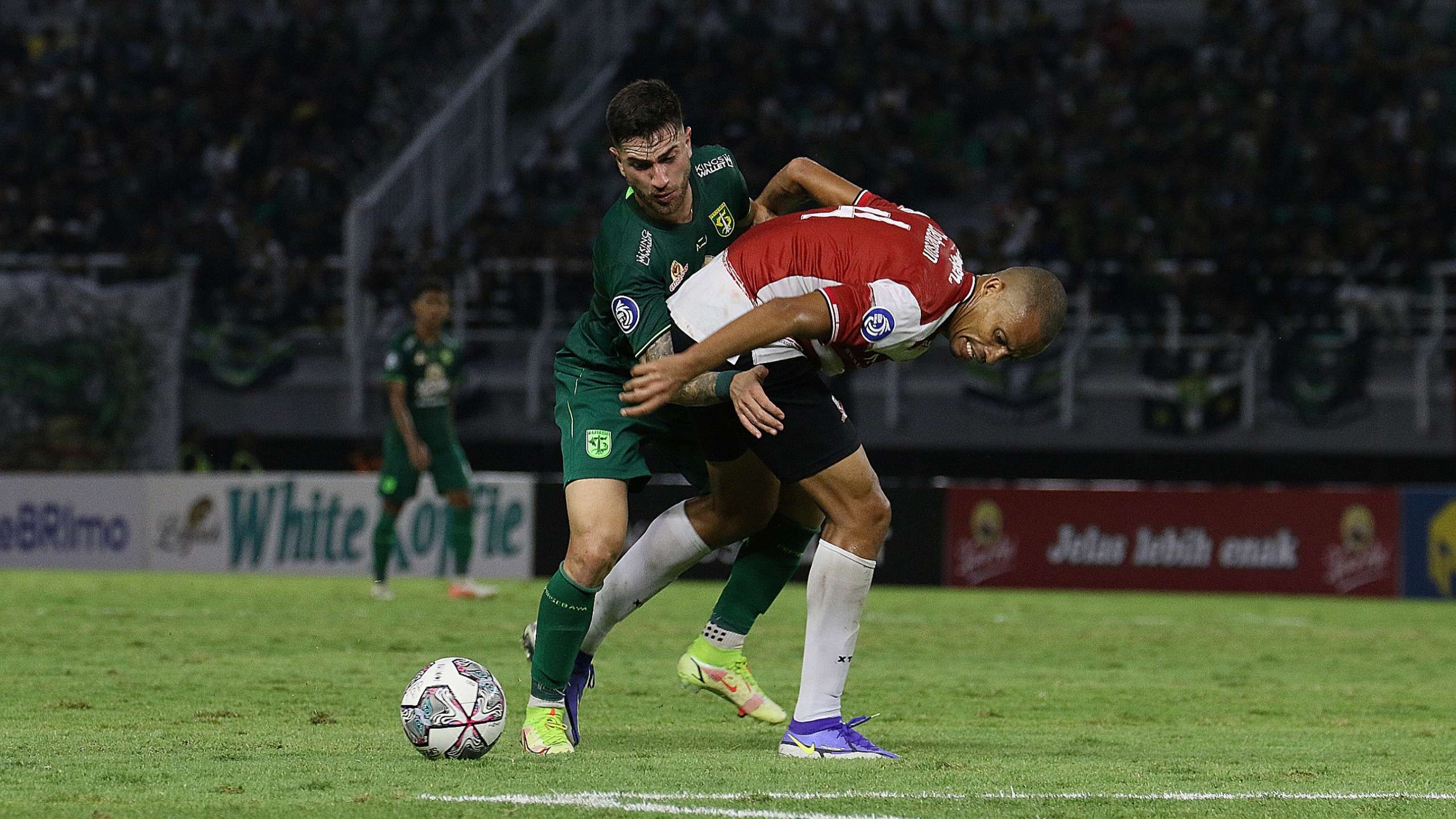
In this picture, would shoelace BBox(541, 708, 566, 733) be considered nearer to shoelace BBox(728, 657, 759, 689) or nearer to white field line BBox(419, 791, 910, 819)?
shoelace BBox(728, 657, 759, 689)

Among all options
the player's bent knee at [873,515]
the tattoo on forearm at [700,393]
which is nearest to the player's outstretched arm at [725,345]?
the tattoo on forearm at [700,393]

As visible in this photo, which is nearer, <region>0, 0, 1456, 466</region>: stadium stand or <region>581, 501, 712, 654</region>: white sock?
<region>581, 501, 712, 654</region>: white sock

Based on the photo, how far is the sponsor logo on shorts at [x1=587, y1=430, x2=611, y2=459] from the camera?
243 inches

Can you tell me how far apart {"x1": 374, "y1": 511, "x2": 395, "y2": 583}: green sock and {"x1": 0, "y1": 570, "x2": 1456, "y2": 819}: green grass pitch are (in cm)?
35

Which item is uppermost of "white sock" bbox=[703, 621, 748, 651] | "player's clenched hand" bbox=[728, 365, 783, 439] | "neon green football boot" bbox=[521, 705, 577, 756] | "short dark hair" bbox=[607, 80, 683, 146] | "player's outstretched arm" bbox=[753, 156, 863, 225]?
"short dark hair" bbox=[607, 80, 683, 146]

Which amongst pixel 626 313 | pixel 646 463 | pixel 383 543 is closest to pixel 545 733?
pixel 646 463

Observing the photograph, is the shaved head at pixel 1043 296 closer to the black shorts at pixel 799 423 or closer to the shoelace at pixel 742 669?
the black shorts at pixel 799 423

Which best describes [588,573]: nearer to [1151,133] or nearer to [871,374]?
[871,374]

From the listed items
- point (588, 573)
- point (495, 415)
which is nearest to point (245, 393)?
point (495, 415)

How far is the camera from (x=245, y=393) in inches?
852

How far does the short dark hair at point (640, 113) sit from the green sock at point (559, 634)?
1.43 metres

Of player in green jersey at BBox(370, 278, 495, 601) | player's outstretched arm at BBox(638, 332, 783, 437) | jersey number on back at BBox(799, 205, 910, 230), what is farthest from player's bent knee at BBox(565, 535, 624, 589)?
player in green jersey at BBox(370, 278, 495, 601)

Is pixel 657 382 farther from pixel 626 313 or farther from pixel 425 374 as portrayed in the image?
pixel 425 374

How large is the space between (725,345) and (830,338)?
1.10ft
